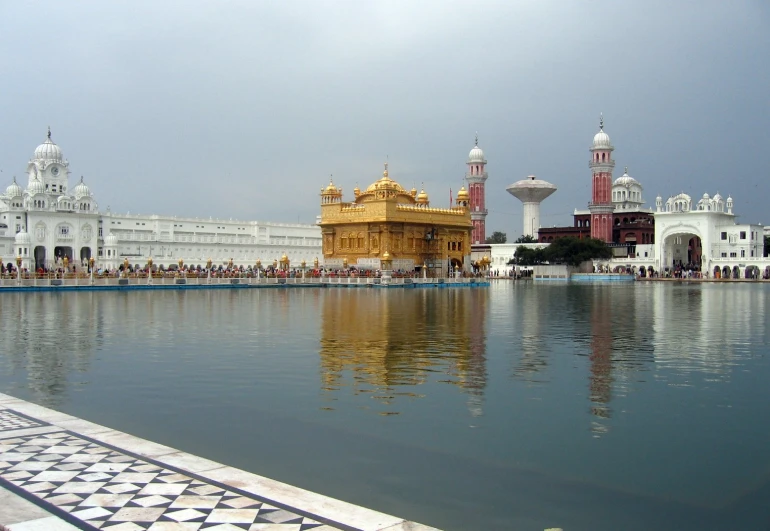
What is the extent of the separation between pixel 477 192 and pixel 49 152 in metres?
55.2

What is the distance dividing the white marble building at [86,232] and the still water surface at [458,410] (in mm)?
53120

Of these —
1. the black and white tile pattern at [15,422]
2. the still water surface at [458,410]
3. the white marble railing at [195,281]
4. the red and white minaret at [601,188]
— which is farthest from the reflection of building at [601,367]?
the red and white minaret at [601,188]

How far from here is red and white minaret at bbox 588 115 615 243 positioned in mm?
91425

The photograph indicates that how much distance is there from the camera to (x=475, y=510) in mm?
6117

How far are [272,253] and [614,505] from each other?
81946mm

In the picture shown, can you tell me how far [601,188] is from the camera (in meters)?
91.9

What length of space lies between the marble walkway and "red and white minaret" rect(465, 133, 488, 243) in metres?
95.9

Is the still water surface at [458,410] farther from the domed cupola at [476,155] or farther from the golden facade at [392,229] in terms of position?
the domed cupola at [476,155]

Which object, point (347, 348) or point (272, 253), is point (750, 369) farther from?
point (272, 253)

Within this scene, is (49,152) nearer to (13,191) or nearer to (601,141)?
(13,191)

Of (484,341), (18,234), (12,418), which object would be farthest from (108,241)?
(12,418)

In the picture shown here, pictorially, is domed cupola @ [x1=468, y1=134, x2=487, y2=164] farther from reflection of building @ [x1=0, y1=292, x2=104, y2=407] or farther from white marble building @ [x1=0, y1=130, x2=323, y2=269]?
reflection of building @ [x1=0, y1=292, x2=104, y2=407]

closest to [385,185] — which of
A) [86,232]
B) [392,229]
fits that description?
[392,229]

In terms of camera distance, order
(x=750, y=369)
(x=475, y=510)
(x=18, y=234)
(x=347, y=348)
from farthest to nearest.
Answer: (x=18, y=234) → (x=347, y=348) → (x=750, y=369) → (x=475, y=510)
